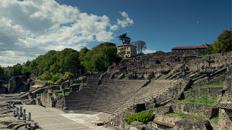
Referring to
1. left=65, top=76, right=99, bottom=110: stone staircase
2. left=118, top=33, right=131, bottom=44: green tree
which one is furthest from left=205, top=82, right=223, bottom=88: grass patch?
left=118, top=33, right=131, bottom=44: green tree

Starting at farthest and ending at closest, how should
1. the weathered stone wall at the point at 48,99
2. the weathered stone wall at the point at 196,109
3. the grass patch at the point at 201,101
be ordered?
1. the weathered stone wall at the point at 48,99
2. the grass patch at the point at 201,101
3. the weathered stone wall at the point at 196,109

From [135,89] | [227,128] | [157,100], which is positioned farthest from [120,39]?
[227,128]

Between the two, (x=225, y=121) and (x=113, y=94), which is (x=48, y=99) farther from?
(x=225, y=121)

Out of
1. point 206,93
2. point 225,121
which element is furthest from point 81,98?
point 225,121

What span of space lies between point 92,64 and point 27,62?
79.8 m

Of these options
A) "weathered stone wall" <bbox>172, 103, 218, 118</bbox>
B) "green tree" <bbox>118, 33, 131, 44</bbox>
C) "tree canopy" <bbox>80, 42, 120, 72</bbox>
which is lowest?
"weathered stone wall" <bbox>172, 103, 218, 118</bbox>

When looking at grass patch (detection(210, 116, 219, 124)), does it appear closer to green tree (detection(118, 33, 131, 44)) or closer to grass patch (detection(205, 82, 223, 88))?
grass patch (detection(205, 82, 223, 88))

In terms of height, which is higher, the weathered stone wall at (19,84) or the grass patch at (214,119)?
the weathered stone wall at (19,84)

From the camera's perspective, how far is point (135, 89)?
41.4m

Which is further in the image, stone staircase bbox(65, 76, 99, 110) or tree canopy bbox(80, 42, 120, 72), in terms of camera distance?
tree canopy bbox(80, 42, 120, 72)

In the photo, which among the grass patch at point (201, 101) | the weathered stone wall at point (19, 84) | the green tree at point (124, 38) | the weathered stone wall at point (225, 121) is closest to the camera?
the weathered stone wall at point (225, 121)

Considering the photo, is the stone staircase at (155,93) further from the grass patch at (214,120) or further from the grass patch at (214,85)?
the grass patch at (214,120)

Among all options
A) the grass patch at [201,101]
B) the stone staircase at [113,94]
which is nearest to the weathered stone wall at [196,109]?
the grass patch at [201,101]

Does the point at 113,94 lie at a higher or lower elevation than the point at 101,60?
lower
